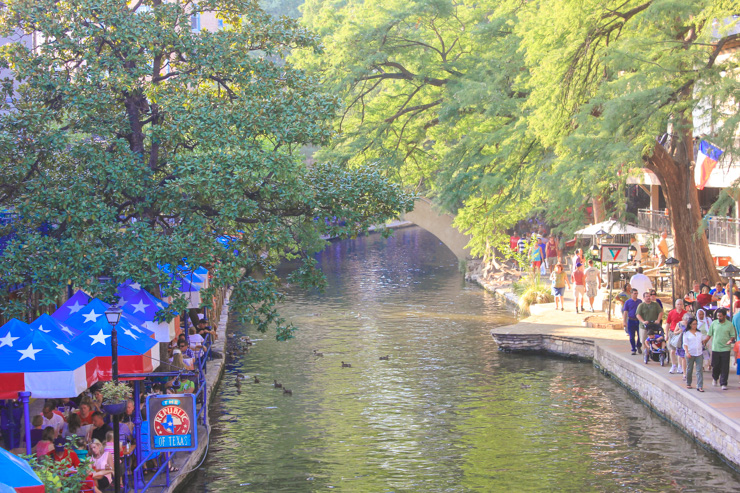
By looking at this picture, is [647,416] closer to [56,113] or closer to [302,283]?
[302,283]

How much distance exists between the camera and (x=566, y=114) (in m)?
23.7

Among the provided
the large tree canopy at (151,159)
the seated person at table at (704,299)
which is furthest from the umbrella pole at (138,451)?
the seated person at table at (704,299)

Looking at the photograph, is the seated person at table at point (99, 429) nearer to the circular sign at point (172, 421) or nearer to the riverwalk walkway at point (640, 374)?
the circular sign at point (172, 421)

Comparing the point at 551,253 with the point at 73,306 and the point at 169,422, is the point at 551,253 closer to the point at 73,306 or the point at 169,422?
the point at 73,306

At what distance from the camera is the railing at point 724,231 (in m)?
27.9

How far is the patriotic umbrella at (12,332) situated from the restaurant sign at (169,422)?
197 centimetres

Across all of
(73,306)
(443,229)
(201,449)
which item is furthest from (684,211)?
(443,229)

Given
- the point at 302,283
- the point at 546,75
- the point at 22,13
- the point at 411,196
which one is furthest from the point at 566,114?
the point at 22,13

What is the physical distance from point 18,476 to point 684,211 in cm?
2026

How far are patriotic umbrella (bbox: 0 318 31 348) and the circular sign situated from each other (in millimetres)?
2193

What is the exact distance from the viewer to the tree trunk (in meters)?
23.9

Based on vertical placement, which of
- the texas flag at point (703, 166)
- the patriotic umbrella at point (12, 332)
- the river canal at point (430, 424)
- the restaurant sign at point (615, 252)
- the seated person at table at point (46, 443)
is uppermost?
the texas flag at point (703, 166)

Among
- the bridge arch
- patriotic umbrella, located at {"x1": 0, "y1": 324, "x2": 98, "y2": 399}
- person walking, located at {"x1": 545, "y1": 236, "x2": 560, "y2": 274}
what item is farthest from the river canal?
the bridge arch

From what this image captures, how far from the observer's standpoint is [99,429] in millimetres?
13102
